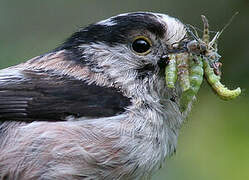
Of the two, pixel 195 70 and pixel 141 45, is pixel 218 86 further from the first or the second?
pixel 141 45

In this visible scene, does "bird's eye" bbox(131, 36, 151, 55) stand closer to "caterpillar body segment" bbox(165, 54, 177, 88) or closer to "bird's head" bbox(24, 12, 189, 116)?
"bird's head" bbox(24, 12, 189, 116)

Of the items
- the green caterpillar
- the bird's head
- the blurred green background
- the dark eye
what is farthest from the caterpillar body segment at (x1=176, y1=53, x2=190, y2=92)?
the blurred green background

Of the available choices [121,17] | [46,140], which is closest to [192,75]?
[121,17]

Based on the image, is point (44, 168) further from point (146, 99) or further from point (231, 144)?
point (231, 144)

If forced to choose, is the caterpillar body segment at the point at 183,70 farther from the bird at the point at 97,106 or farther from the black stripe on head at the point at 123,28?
the black stripe on head at the point at 123,28

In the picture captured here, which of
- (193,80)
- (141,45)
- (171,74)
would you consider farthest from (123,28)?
(193,80)

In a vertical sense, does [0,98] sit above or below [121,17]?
below

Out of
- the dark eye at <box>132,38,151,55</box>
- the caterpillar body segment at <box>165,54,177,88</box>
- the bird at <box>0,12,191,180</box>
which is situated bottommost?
the bird at <box>0,12,191,180</box>
